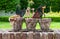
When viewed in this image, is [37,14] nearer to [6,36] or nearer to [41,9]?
[41,9]

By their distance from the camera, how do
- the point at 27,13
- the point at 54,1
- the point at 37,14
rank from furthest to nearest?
the point at 54,1
the point at 27,13
the point at 37,14

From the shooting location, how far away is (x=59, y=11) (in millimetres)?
21984

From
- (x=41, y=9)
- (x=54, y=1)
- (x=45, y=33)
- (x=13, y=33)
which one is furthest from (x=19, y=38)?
(x=54, y=1)

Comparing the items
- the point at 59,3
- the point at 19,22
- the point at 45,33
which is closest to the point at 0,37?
the point at 19,22

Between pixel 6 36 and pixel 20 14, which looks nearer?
pixel 6 36

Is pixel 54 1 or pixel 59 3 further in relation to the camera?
pixel 59 3

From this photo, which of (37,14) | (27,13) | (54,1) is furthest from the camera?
(54,1)

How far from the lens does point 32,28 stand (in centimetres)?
661

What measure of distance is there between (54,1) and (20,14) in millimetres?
13329

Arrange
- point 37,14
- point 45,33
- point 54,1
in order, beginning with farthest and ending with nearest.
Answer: point 54,1 < point 37,14 < point 45,33

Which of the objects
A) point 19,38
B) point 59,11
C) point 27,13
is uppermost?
point 27,13

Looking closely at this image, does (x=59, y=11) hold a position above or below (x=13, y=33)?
below

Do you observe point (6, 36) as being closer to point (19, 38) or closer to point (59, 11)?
point (19, 38)

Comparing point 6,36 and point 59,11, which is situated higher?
point 6,36
